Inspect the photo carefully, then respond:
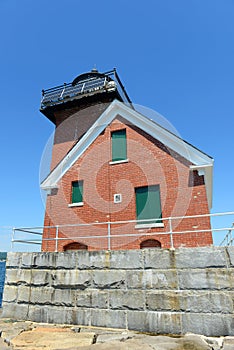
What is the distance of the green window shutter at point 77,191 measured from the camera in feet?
Answer: 39.8

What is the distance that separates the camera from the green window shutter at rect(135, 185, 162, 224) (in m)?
10.7

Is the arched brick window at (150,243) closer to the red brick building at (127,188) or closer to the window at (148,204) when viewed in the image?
the red brick building at (127,188)

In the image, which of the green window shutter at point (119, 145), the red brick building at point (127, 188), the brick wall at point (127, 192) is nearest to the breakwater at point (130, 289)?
the red brick building at point (127, 188)

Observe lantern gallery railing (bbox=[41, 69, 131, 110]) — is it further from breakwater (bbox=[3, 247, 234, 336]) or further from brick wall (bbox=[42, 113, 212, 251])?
breakwater (bbox=[3, 247, 234, 336])

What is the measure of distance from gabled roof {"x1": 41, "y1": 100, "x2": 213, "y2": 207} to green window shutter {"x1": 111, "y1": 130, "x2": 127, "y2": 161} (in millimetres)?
749

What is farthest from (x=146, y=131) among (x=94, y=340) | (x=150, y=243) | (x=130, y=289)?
(x=94, y=340)

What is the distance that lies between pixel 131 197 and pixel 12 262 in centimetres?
560

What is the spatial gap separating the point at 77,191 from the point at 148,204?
3801 millimetres

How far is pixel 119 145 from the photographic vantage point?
1246 cm

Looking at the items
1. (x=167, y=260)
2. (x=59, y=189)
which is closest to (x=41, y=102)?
(x=59, y=189)

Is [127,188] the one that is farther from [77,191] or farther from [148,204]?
[77,191]

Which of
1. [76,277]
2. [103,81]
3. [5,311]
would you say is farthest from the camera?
[103,81]

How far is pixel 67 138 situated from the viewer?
18203 millimetres

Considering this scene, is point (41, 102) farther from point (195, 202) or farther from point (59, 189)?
point (195, 202)
